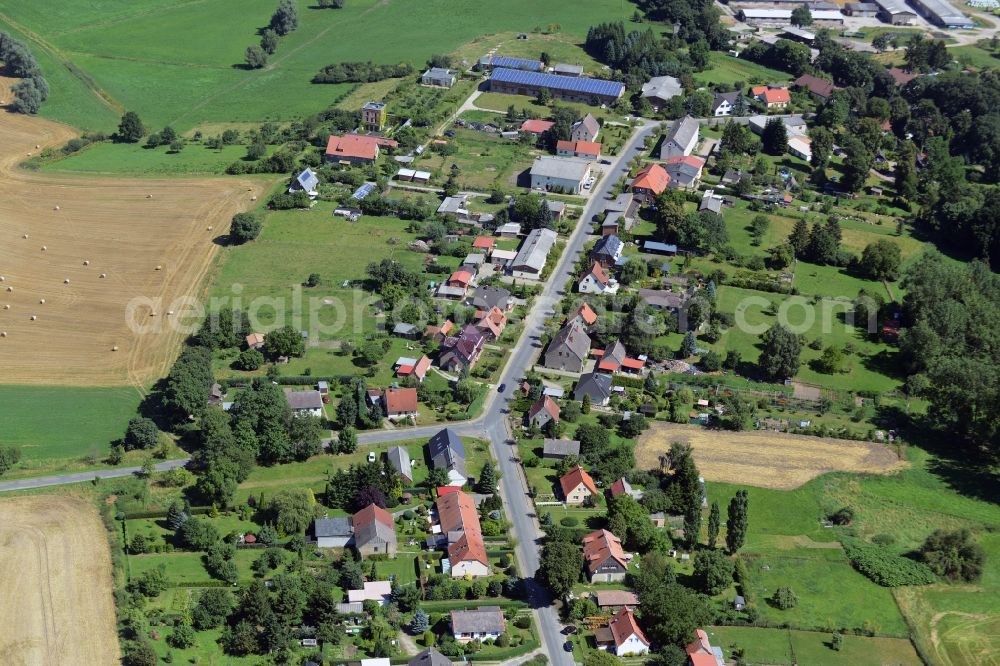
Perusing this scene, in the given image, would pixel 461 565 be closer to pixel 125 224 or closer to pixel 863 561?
pixel 863 561

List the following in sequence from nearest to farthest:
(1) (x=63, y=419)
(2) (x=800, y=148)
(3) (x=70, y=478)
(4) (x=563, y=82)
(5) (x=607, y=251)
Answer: (3) (x=70, y=478) → (1) (x=63, y=419) → (5) (x=607, y=251) → (2) (x=800, y=148) → (4) (x=563, y=82)

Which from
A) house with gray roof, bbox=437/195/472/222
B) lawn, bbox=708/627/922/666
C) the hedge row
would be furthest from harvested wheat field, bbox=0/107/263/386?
the hedge row

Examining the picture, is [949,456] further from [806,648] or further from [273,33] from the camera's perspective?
[273,33]

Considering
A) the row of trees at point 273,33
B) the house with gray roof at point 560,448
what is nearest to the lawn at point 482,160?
the row of trees at point 273,33

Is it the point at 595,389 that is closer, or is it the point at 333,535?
the point at 333,535

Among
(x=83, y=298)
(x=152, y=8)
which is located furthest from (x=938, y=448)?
(x=152, y=8)

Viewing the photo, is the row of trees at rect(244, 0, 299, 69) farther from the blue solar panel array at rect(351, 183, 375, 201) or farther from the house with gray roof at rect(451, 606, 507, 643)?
the house with gray roof at rect(451, 606, 507, 643)

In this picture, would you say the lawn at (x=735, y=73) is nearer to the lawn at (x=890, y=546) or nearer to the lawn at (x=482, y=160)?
the lawn at (x=482, y=160)

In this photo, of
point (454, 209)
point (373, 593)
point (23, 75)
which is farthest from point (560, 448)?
point (23, 75)
